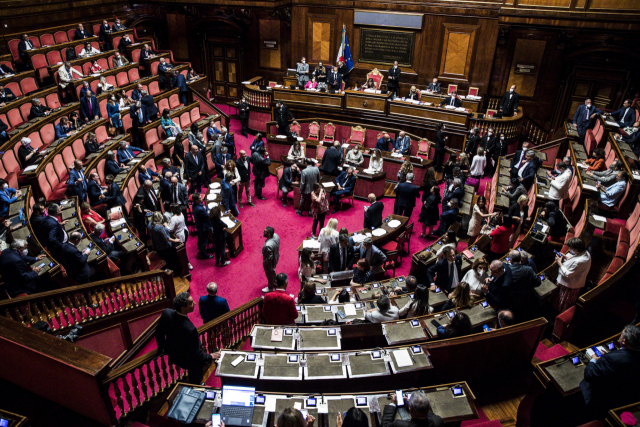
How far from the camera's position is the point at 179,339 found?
13.3ft

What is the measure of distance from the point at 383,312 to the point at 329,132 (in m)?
8.22

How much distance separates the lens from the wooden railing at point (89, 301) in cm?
453

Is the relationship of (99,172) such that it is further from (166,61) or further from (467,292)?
(467,292)

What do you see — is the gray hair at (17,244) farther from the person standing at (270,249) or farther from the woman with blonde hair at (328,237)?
the woman with blonde hair at (328,237)

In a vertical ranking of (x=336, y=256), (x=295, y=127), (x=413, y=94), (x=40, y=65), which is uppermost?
(x=40, y=65)

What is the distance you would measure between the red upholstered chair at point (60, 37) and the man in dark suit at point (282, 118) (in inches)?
262

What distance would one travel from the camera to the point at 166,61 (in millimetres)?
13602

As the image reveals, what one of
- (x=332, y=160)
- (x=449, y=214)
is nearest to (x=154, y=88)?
(x=332, y=160)

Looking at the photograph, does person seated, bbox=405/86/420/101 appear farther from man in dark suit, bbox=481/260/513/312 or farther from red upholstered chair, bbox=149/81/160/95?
man in dark suit, bbox=481/260/513/312

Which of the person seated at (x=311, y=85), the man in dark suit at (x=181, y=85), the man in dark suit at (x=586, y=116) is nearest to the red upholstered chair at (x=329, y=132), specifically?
the person seated at (x=311, y=85)

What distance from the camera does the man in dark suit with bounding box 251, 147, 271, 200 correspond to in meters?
9.67

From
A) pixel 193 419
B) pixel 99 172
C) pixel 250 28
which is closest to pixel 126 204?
pixel 99 172

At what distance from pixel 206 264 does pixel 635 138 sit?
29.5ft

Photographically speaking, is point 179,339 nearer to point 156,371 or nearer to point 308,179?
point 156,371
